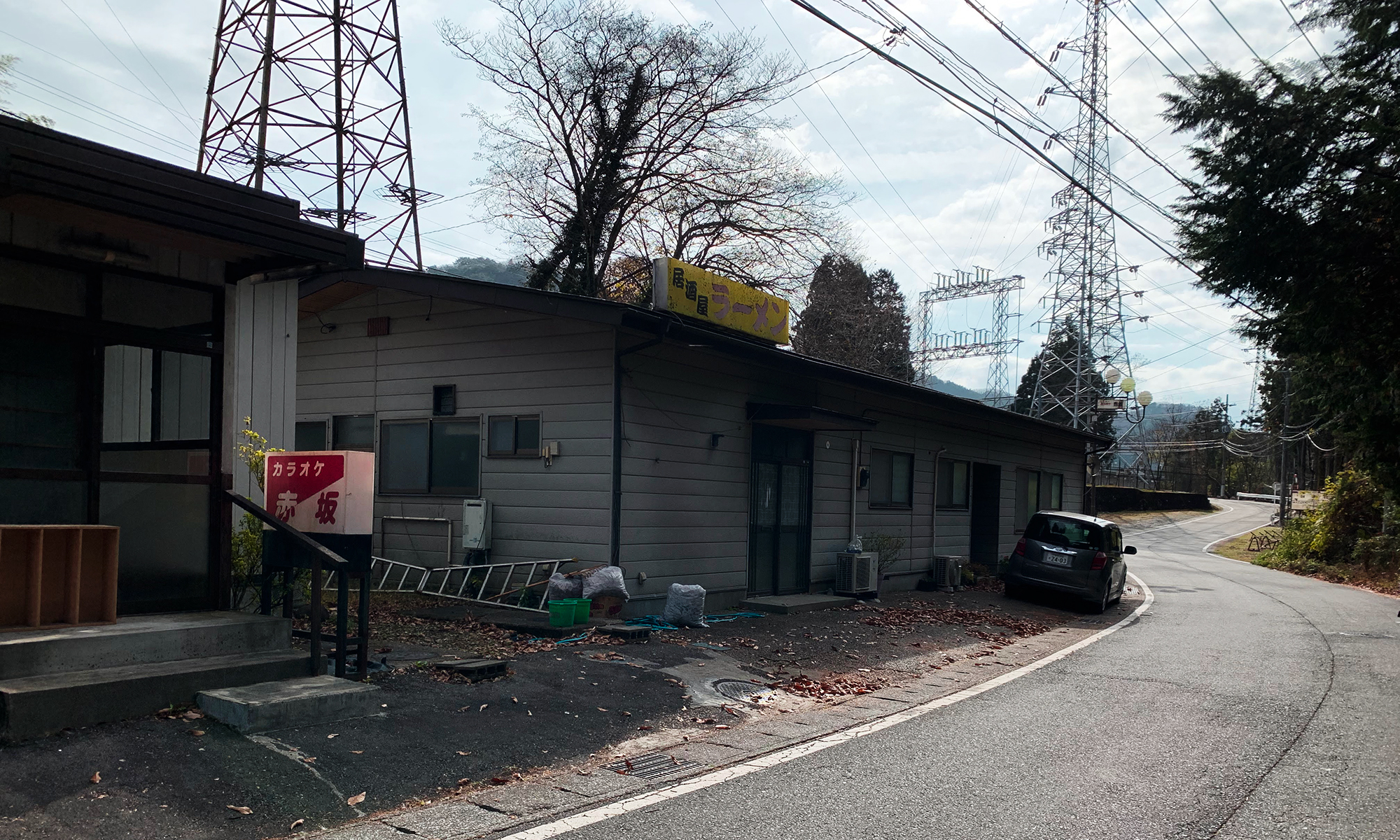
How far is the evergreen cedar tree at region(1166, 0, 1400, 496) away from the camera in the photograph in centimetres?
961

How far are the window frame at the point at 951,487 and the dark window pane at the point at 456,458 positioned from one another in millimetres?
10273

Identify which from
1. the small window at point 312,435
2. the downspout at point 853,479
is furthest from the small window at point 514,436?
the downspout at point 853,479

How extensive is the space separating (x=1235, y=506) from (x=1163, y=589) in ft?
181

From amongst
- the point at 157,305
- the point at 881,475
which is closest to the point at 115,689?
the point at 157,305

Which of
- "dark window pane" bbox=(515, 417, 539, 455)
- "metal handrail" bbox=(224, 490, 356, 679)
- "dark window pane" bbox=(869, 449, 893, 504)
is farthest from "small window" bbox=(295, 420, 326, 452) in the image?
"dark window pane" bbox=(869, 449, 893, 504)

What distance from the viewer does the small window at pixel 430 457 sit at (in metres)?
12.9

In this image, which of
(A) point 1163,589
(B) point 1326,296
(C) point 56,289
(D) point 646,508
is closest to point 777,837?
(C) point 56,289

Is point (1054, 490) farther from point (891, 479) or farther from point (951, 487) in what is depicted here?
point (891, 479)

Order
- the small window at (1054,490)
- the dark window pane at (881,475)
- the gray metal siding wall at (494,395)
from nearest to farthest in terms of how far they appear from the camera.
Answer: the gray metal siding wall at (494,395)
the dark window pane at (881,475)
the small window at (1054,490)

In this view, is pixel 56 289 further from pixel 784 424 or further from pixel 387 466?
pixel 784 424

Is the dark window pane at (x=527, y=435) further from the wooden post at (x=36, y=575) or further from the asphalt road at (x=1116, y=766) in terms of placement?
the wooden post at (x=36, y=575)

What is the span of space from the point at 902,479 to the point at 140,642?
46.9ft

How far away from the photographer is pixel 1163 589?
→ 70.8ft

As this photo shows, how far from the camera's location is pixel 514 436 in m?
12.4
